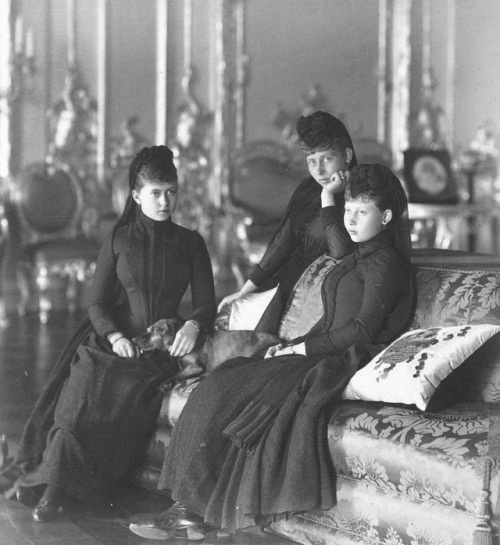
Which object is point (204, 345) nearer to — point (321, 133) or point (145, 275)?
point (145, 275)

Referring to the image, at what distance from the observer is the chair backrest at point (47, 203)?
24.9 ft

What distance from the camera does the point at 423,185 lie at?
8227 mm

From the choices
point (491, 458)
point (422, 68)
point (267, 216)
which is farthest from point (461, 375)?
point (422, 68)

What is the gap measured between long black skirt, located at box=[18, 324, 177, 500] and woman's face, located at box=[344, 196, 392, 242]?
0.83 meters

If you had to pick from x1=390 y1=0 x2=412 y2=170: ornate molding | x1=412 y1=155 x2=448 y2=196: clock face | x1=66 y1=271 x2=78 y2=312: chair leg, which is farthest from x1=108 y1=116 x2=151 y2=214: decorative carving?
x1=390 y1=0 x2=412 y2=170: ornate molding

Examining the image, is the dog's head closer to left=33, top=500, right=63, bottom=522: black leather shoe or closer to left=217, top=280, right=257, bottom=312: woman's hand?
left=217, top=280, right=257, bottom=312: woman's hand

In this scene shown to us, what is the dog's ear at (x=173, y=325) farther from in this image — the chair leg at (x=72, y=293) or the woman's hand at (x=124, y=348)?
the chair leg at (x=72, y=293)

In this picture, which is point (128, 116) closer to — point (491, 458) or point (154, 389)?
point (154, 389)

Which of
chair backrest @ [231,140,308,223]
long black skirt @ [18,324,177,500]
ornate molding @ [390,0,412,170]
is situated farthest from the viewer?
ornate molding @ [390,0,412,170]

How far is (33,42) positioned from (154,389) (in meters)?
5.23

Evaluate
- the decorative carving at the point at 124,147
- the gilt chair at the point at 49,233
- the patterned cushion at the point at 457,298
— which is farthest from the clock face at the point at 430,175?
the patterned cushion at the point at 457,298

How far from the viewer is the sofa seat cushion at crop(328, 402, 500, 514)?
2439mm

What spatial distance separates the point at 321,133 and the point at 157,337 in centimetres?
89

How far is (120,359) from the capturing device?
3.39m
